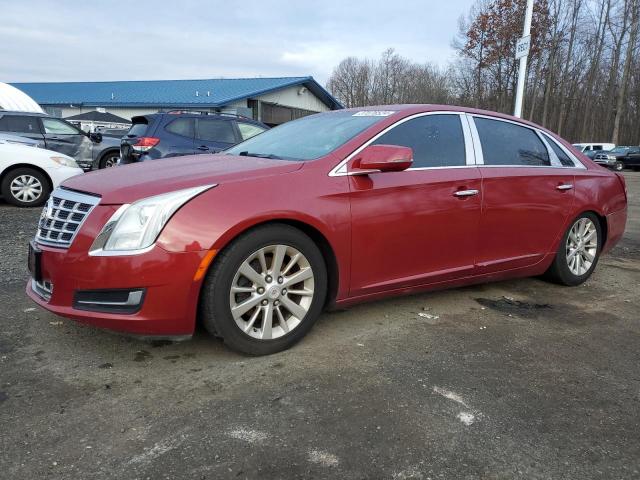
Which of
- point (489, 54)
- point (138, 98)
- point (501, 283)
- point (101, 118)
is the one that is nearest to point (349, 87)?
point (489, 54)

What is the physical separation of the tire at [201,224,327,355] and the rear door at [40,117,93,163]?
902 cm

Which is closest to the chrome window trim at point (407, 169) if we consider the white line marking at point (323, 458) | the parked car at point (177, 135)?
the white line marking at point (323, 458)

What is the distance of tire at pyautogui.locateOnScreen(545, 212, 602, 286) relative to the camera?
15.1 feet

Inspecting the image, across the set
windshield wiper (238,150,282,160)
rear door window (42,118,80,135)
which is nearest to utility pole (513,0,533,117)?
windshield wiper (238,150,282,160)

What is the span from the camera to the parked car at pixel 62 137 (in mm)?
10055

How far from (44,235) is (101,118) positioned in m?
23.5

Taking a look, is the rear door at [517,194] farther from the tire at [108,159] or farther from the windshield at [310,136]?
the tire at [108,159]

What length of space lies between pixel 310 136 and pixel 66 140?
8664mm

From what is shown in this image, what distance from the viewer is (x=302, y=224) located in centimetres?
310

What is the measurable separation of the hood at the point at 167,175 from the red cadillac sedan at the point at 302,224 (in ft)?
0.04

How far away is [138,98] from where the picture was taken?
30.2 m

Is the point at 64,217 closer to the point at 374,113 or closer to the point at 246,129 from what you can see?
the point at 374,113

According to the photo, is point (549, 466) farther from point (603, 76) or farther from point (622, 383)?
point (603, 76)

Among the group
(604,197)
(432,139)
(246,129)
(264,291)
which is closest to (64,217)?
(264,291)
